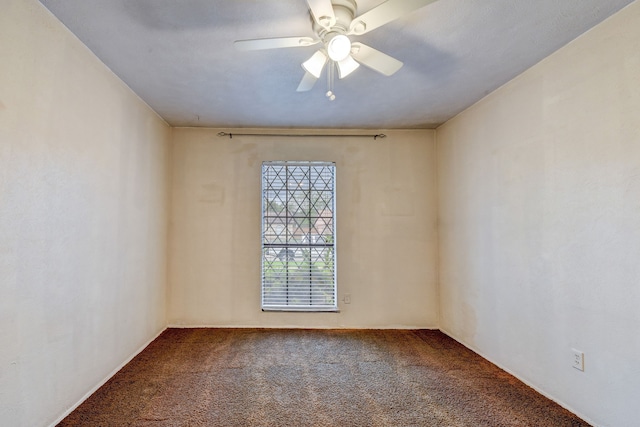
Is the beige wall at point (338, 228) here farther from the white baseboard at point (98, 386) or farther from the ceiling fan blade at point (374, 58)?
the ceiling fan blade at point (374, 58)

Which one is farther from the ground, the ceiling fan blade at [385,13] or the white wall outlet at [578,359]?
the ceiling fan blade at [385,13]

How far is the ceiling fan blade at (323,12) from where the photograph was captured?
55.6 inches

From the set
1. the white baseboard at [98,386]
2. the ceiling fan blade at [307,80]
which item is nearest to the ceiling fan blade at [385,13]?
the ceiling fan blade at [307,80]

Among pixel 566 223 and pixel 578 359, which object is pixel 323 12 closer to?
pixel 566 223

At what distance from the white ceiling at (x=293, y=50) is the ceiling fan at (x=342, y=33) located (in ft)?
0.50

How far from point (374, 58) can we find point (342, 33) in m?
0.25

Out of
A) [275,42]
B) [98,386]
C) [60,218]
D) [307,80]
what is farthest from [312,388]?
[275,42]

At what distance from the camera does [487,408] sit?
209 centimetres

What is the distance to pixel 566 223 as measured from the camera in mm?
2055

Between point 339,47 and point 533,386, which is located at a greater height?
point 339,47

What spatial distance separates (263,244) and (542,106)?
292 centimetres

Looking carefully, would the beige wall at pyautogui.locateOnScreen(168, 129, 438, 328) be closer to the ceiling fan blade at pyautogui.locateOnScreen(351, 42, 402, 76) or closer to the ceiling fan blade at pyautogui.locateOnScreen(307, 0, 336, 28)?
the ceiling fan blade at pyautogui.locateOnScreen(351, 42, 402, 76)

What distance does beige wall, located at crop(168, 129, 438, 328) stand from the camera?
366 centimetres

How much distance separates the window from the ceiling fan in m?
1.89
